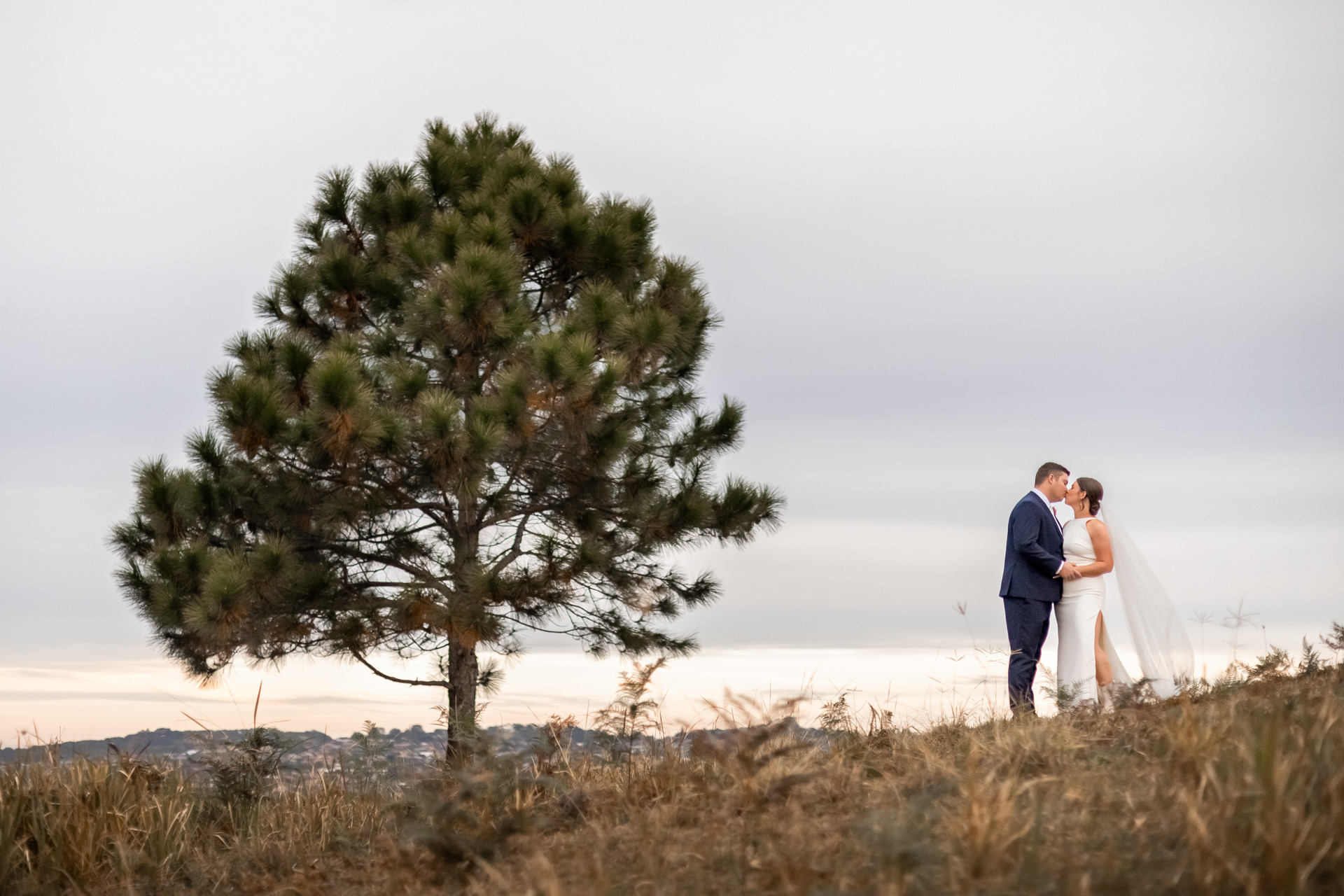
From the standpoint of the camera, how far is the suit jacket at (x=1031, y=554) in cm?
752

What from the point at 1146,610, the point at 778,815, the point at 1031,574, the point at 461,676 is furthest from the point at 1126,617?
the point at 461,676

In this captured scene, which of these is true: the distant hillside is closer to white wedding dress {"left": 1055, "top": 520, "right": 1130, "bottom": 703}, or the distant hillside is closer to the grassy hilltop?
the grassy hilltop

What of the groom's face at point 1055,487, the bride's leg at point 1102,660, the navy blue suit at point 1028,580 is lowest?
the bride's leg at point 1102,660

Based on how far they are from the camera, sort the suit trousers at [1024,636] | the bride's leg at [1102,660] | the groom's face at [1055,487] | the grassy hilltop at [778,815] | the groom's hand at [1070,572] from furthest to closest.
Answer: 1. the bride's leg at [1102,660]
2. the groom's face at [1055,487]
3. the groom's hand at [1070,572]
4. the suit trousers at [1024,636]
5. the grassy hilltop at [778,815]

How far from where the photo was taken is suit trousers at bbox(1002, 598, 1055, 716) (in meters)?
7.42

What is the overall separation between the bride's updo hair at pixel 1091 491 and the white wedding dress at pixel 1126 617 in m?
0.23

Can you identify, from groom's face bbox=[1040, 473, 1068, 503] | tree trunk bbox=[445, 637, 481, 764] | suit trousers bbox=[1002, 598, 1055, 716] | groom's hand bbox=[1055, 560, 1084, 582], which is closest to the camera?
suit trousers bbox=[1002, 598, 1055, 716]

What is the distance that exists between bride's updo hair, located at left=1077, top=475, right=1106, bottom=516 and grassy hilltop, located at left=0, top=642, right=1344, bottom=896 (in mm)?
1702

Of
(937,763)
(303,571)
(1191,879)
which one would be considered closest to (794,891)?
(1191,879)

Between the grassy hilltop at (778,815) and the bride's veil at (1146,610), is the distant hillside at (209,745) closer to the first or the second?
the grassy hilltop at (778,815)

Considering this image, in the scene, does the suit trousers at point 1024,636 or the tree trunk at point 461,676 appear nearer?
the suit trousers at point 1024,636

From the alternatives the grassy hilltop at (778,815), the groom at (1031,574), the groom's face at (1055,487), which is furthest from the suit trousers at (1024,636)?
the grassy hilltop at (778,815)

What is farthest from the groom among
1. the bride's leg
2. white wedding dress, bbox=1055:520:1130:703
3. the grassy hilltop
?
the grassy hilltop

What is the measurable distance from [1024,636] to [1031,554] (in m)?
0.60
